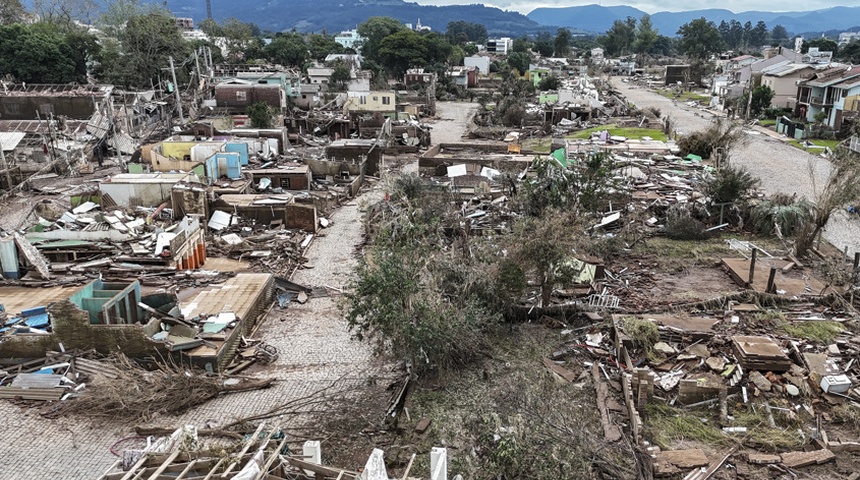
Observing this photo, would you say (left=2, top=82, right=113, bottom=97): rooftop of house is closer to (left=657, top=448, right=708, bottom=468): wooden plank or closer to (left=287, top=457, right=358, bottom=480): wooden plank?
(left=287, top=457, right=358, bottom=480): wooden plank

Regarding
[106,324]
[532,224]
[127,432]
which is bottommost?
[127,432]

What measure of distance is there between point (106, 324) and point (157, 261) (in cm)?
519

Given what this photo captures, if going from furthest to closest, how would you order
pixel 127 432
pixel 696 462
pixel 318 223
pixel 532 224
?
1. pixel 318 223
2. pixel 532 224
3. pixel 127 432
4. pixel 696 462

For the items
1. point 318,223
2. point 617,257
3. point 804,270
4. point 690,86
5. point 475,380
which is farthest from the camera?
point 690,86

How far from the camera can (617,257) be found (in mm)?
17406

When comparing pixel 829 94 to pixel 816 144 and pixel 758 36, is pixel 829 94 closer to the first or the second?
pixel 816 144

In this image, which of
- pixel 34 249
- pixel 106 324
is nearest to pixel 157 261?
pixel 34 249

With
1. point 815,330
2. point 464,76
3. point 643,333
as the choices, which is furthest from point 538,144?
point 464,76

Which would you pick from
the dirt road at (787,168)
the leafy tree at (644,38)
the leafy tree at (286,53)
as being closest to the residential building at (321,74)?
the leafy tree at (286,53)

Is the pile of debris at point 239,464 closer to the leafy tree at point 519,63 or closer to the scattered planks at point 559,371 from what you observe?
the scattered planks at point 559,371

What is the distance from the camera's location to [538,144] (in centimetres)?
3578

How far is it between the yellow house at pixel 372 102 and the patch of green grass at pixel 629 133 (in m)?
14.3

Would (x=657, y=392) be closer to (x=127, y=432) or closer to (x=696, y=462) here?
(x=696, y=462)

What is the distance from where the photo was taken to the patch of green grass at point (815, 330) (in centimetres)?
1194
